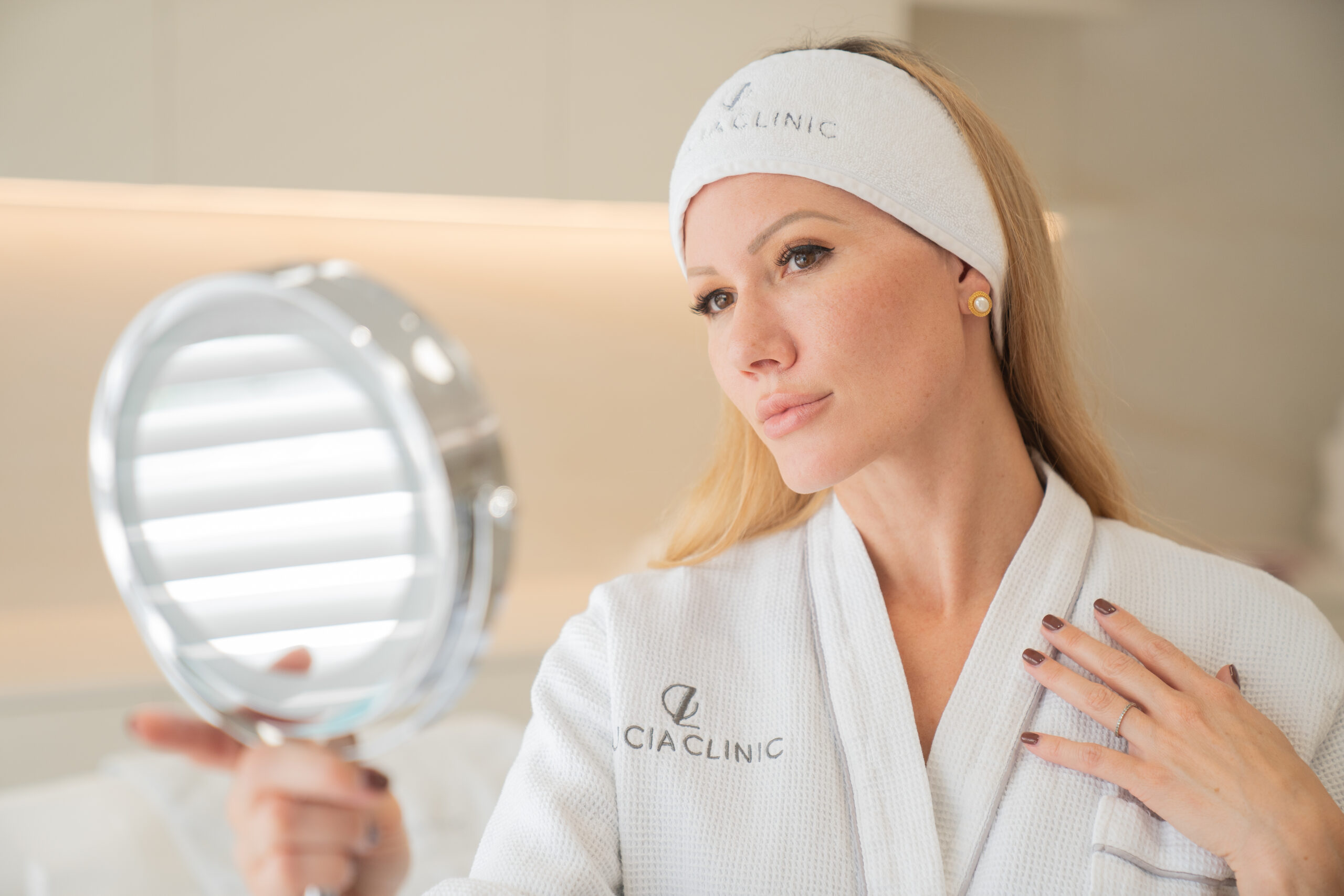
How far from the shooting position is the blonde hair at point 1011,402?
86 centimetres

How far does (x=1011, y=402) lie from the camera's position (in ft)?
3.10

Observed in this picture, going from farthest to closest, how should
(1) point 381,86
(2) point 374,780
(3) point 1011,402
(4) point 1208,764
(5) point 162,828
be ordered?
(1) point 381,86, (5) point 162,828, (3) point 1011,402, (4) point 1208,764, (2) point 374,780

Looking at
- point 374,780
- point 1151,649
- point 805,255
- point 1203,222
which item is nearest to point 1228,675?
point 1151,649

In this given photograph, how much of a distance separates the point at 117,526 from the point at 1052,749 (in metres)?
0.65

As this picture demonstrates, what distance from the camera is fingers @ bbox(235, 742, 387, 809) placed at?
0.26 meters

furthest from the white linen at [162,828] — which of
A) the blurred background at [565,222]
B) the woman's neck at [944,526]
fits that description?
the woman's neck at [944,526]

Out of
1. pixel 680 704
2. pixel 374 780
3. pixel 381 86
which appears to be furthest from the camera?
pixel 381 86

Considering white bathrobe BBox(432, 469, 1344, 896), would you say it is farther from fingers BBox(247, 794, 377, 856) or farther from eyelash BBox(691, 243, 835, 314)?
fingers BBox(247, 794, 377, 856)

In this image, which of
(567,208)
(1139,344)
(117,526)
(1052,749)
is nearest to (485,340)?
(567,208)

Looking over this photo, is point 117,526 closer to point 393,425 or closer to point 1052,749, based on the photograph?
point 393,425

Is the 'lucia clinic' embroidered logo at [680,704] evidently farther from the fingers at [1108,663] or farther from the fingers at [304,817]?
the fingers at [304,817]

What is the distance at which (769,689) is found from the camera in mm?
804

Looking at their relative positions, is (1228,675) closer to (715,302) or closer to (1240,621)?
(1240,621)

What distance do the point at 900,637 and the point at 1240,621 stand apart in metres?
0.27
